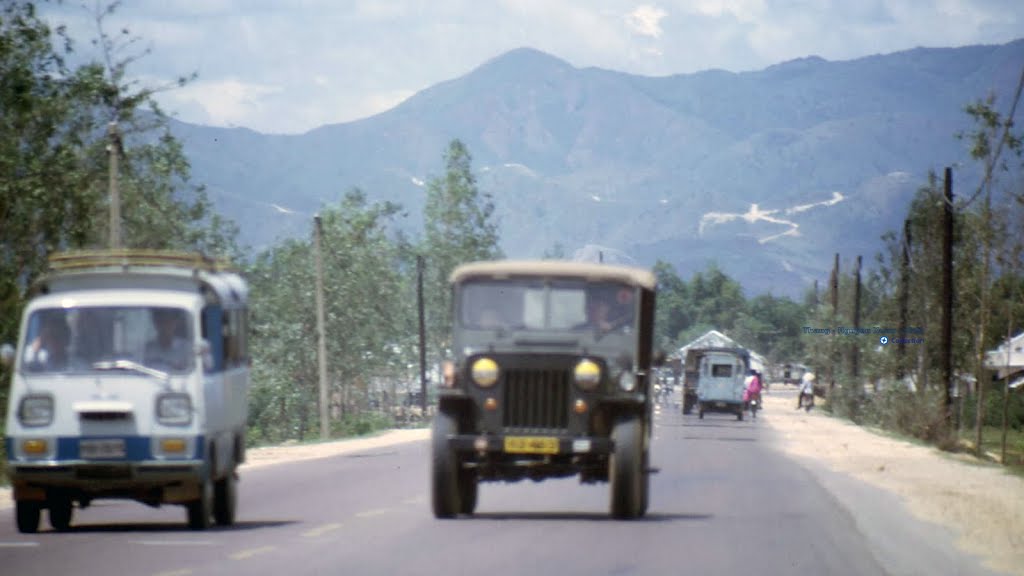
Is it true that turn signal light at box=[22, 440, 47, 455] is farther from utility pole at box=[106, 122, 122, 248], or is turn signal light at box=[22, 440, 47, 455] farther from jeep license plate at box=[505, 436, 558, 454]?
utility pole at box=[106, 122, 122, 248]

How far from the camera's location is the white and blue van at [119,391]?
57.2 feet

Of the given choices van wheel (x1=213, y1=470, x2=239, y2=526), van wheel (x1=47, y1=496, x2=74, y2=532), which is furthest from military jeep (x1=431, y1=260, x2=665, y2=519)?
van wheel (x1=47, y1=496, x2=74, y2=532)

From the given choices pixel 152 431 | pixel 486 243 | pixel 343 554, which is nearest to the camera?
pixel 343 554

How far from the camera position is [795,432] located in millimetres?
59438

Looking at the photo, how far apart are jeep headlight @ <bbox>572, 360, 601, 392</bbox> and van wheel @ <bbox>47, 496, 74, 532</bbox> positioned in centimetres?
524

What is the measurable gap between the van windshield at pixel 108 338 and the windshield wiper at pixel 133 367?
75 mm

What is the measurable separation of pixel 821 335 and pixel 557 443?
7913 centimetres

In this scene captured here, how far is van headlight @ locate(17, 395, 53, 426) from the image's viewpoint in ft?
57.6

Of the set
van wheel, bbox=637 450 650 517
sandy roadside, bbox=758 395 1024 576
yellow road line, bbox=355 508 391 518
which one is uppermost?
van wheel, bbox=637 450 650 517

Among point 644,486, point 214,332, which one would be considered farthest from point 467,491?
point 214,332

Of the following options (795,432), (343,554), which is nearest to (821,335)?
(795,432)

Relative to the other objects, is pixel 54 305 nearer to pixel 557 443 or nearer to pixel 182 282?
pixel 182 282

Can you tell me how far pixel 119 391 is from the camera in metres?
17.5

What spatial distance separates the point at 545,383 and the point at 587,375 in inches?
18.2
